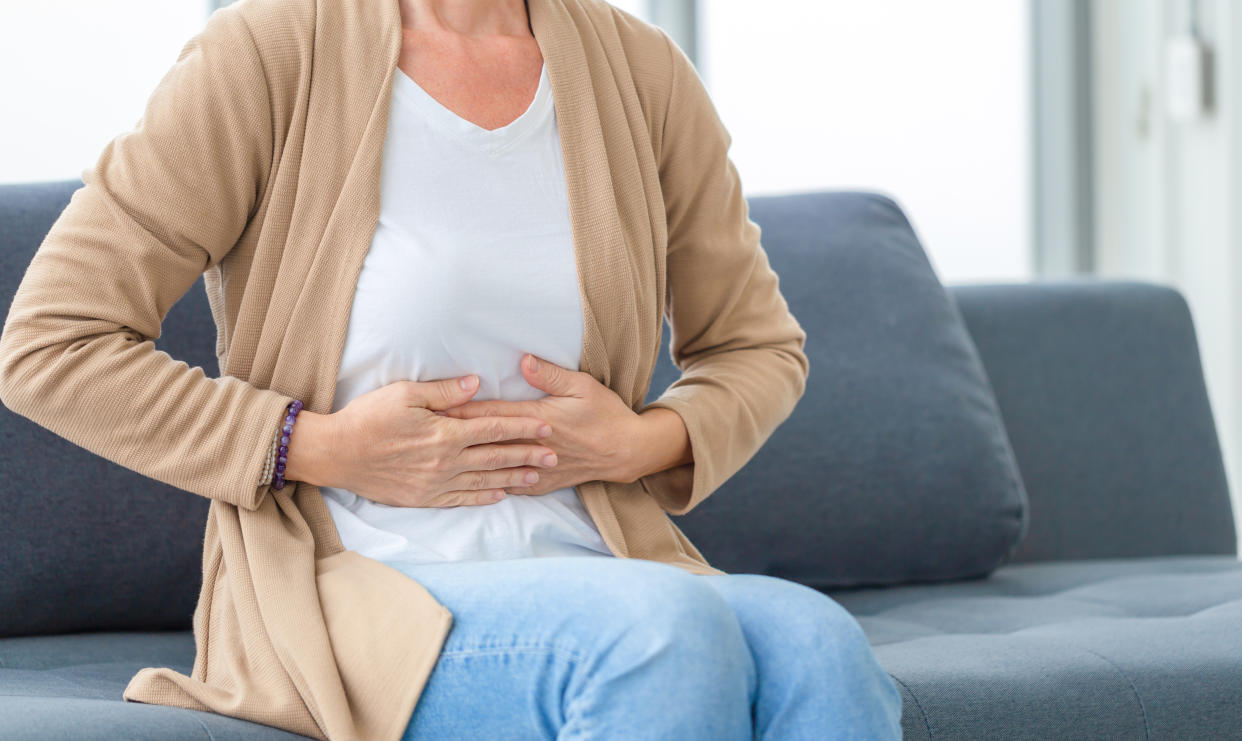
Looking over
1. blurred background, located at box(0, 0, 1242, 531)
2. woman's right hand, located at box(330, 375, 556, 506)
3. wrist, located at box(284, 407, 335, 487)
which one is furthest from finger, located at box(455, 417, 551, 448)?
blurred background, located at box(0, 0, 1242, 531)

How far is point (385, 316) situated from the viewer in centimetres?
103

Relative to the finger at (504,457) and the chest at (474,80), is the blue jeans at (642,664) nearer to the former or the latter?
the finger at (504,457)

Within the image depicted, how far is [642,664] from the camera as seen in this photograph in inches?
31.5

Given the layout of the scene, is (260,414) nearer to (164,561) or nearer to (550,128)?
(550,128)

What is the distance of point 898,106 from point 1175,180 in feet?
2.23

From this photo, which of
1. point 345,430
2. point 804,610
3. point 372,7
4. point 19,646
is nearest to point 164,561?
point 19,646

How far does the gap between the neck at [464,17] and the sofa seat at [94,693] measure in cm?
66

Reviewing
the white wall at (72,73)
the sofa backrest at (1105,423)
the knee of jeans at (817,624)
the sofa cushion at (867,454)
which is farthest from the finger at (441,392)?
the white wall at (72,73)

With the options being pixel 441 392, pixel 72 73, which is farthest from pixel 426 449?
pixel 72 73

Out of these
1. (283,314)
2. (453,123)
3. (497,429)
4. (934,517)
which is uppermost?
(453,123)

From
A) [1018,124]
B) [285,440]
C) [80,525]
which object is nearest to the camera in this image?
[285,440]

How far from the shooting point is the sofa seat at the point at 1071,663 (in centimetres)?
114

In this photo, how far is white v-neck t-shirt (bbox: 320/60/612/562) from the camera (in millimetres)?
1036

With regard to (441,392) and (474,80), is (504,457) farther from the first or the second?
(474,80)
